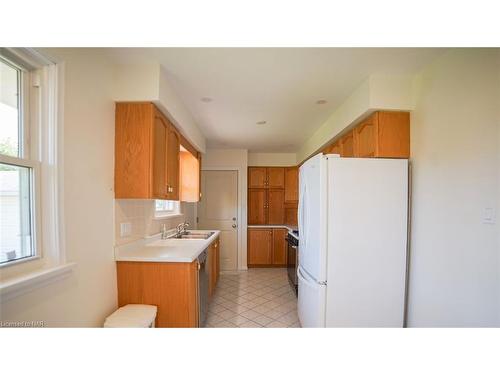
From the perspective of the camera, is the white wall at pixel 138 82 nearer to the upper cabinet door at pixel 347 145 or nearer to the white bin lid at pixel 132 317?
the white bin lid at pixel 132 317

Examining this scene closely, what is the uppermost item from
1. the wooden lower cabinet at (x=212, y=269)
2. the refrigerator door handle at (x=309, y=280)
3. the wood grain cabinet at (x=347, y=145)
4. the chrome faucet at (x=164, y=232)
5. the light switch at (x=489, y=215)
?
the wood grain cabinet at (x=347, y=145)

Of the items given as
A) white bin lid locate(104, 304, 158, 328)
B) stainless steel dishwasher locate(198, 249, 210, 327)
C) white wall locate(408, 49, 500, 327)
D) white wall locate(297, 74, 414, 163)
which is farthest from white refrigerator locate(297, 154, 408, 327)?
white bin lid locate(104, 304, 158, 328)

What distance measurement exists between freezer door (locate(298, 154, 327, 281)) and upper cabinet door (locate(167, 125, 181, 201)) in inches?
51.1

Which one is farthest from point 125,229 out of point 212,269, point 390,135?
point 390,135

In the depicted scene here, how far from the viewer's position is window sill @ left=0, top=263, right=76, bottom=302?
0.90 metres

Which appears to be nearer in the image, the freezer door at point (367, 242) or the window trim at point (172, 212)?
the freezer door at point (367, 242)

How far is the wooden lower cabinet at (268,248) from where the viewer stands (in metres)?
4.73

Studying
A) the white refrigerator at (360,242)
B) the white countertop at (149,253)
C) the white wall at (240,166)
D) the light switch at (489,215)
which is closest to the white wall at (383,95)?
the white refrigerator at (360,242)

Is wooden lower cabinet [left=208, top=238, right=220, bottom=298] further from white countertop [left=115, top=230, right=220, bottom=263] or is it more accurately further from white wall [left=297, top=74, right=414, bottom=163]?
white wall [left=297, top=74, right=414, bottom=163]

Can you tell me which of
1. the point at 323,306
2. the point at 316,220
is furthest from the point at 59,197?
the point at 323,306

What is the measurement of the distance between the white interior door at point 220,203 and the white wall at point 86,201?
298 cm

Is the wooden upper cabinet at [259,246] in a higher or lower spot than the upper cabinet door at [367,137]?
lower

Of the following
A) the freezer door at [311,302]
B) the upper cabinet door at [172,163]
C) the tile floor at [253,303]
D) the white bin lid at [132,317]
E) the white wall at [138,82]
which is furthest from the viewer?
the tile floor at [253,303]

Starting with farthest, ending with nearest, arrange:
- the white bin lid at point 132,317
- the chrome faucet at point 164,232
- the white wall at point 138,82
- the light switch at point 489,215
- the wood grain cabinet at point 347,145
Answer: the chrome faucet at point 164,232 < the wood grain cabinet at point 347,145 < the white wall at point 138,82 < the white bin lid at point 132,317 < the light switch at point 489,215
